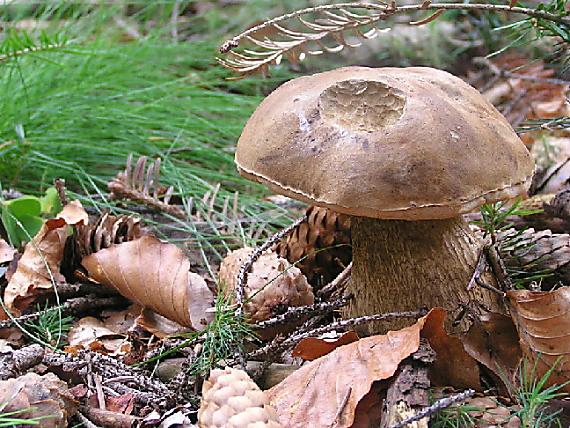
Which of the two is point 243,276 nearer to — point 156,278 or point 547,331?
point 156,278

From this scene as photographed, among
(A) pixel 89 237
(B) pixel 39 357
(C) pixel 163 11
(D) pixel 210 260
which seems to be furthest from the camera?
(C) pixel 163 11

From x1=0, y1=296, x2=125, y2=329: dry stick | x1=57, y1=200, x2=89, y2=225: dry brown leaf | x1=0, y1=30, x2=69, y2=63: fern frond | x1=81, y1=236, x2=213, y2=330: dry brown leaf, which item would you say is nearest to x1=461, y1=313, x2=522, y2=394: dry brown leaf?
x1=81, y1=236, x2=213, y2=330: dry brown leaf

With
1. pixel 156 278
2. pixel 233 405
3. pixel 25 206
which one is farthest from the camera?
pixel 25 206

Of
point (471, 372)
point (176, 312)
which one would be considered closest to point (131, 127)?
point (176, 312)

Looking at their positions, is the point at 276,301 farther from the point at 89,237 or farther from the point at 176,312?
the point at 89,237

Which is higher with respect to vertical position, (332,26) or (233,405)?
(332,26)

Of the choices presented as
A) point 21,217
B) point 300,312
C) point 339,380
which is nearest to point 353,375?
point 339,380

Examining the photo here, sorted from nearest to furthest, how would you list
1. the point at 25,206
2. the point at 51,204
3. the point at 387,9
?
the point at 387,9, the point at 25,206, the point at 51,204
